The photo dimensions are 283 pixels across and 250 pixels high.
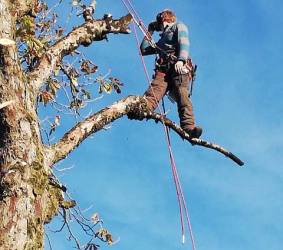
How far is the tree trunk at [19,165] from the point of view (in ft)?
13.5

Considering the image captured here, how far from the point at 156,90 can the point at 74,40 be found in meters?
1.34

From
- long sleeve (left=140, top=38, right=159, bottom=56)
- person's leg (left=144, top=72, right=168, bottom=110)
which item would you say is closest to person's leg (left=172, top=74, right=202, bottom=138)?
person's leg (left=144, top=72, right=168, bottom=110)

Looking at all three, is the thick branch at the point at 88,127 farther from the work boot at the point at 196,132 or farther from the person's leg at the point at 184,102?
the person's leg at the point at 184,102

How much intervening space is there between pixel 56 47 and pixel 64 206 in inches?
53.7

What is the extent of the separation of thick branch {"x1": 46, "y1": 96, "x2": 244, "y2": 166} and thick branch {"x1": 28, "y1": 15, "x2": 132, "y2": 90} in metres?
0.48

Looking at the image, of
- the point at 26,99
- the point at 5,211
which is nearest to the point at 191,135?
the point at 26,99

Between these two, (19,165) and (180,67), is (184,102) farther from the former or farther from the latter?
(19,165)

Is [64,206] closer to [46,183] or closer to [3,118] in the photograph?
[46,183]

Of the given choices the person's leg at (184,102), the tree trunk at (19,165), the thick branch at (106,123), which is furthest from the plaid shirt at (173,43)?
the tree trunk at (19,165)

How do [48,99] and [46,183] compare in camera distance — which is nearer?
[46,183]

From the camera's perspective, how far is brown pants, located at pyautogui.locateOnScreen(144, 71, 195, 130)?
618 cm

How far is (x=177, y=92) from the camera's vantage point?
658cm

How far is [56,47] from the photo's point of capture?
5316mm

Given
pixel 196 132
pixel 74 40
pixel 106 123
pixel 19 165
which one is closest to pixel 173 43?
pixel 196 132
